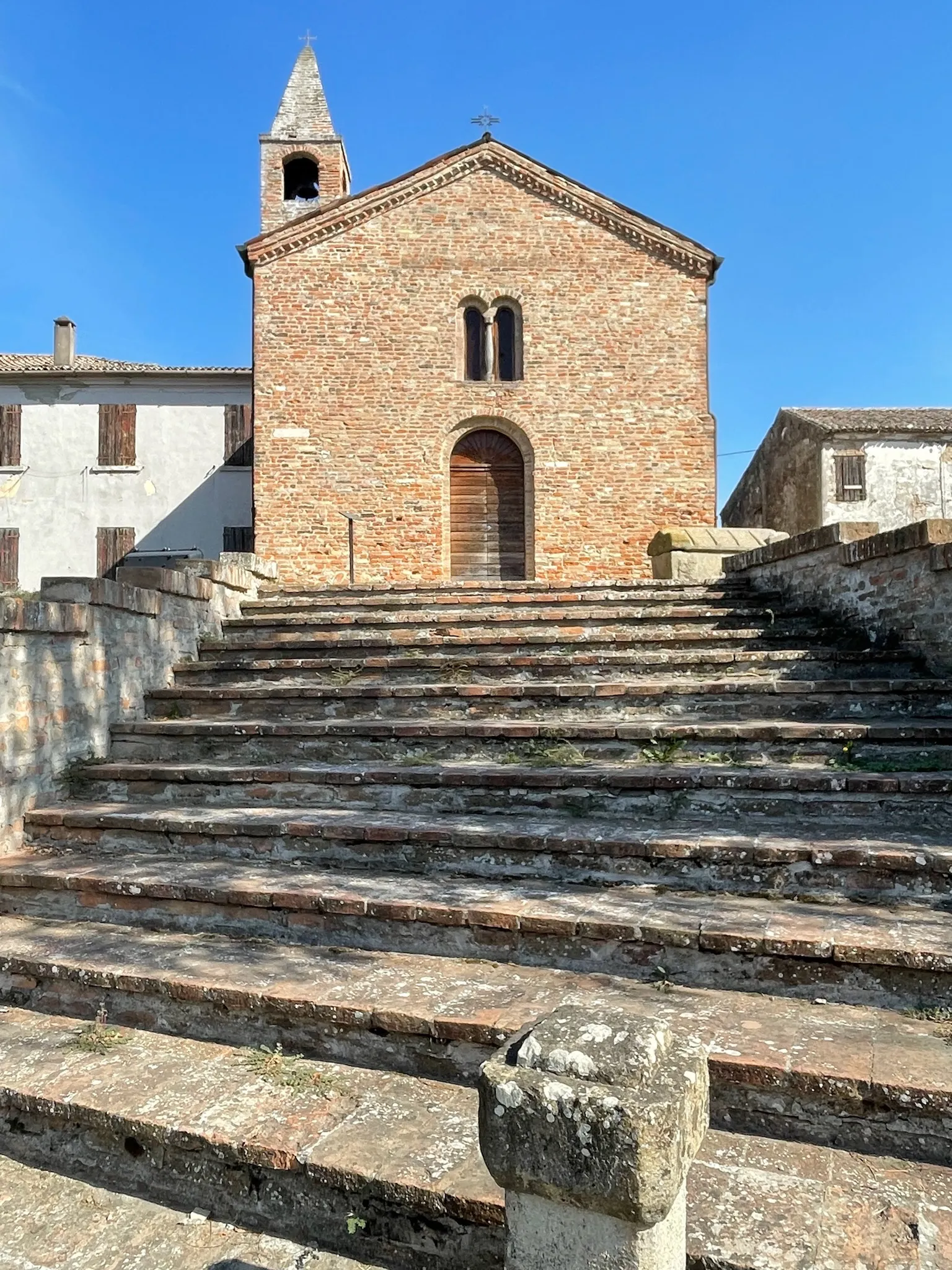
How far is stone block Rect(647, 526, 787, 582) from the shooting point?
367 inches

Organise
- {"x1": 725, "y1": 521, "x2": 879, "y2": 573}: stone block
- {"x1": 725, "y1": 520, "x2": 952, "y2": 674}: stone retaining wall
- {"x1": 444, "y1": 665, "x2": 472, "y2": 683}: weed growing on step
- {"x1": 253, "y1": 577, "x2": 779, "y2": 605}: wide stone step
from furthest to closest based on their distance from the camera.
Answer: {"x1": 253, "y1": 577, "x2": 779, "y2": 605}: wide stone step < {"x1": 725, "y1": 521, "x2": 879, "y2": 573}: stone block < {"x1": 444, "y1": 665, "x2": 472, "y2": 683}: weed growing on step < {"x1": 725, "y1": 520, "x2": 952, "y2": 674}: stone retaining wall

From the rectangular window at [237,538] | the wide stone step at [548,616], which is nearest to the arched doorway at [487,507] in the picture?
the rectangular window at [237,538]

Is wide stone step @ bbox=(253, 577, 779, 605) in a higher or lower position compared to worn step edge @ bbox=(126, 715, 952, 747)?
higher

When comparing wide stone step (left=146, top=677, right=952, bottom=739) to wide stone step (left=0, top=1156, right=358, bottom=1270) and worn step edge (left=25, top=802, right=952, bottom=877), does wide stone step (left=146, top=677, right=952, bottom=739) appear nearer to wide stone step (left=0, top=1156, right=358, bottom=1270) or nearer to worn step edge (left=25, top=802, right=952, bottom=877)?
worn step edge (left=25, top=802, right=952, bottom=877)

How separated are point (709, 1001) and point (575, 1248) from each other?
1.41 meters

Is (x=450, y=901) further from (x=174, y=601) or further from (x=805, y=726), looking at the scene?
(x=174, y=601)

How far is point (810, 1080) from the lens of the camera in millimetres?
2316

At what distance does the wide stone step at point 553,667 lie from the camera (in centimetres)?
558

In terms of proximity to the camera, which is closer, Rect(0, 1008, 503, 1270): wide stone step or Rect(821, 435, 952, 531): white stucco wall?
Rect(0, 1008, 503, 1270): wide stone step

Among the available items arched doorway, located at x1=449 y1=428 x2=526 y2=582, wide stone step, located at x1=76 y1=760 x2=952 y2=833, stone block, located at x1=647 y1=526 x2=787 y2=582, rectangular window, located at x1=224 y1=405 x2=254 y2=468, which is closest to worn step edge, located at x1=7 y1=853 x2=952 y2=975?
wide stone step, located at x1=76 y1=760 x2=952 y2=833

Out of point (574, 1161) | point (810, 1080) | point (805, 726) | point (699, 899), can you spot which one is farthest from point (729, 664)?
point (574, 1161)

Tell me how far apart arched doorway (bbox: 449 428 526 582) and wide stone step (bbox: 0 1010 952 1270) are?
11682 mm

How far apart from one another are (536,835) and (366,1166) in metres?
1.68

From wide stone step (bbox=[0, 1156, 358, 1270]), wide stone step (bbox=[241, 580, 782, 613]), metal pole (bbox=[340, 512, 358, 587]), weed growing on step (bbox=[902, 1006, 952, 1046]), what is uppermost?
metal pole (bbox=[340, 512, 358, 587])
